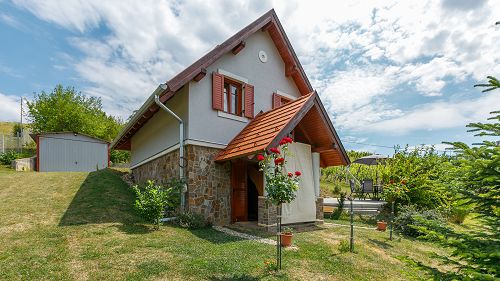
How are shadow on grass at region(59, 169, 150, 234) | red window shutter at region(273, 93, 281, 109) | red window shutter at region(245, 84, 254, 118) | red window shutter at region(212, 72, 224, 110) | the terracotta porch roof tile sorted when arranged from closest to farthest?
shadow on grass at region(59, 169, 150, 234) < the terracotta porch roof tile < red window shutter at region(212, 72, 224, 110) < red window shutter at region(245, 84, 254, 118) < red window shutter at region(273, 93, 281, 109)

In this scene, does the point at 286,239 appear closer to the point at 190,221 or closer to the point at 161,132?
the point at 190,221

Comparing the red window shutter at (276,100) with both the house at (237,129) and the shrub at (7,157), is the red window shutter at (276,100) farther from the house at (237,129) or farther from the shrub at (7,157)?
the shrub at (7,157)

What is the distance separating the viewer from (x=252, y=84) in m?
11.6

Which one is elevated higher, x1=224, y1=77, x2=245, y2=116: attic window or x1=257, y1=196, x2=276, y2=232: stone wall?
x1=224, y1=77, x2=245, y2=116: attic window

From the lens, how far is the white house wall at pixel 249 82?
9.70 m

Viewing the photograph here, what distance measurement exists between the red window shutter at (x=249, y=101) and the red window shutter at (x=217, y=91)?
3.91 feet

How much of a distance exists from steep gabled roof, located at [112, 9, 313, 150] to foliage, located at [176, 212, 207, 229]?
3.64 metres

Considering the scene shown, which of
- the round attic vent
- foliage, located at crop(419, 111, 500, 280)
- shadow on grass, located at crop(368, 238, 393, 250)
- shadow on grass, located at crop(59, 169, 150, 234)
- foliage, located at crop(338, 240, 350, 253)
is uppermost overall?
the round attic vent

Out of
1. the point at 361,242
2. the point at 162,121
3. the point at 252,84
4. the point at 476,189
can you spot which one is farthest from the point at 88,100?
the point at 476,189

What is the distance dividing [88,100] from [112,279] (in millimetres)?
35002

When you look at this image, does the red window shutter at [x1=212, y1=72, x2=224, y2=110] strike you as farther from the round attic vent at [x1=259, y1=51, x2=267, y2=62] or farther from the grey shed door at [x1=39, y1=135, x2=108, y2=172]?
the grey shed door at [x1=39, y1=135, x2=108, y2=172]

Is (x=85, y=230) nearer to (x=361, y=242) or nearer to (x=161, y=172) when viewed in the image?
(x=161, y=172)

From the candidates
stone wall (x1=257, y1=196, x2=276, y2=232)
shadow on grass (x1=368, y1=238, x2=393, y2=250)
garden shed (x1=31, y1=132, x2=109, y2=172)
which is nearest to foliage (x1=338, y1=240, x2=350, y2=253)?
shadow on grass (x1=368, y1=238, x2=393, y2=250)

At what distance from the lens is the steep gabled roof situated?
352 inches
